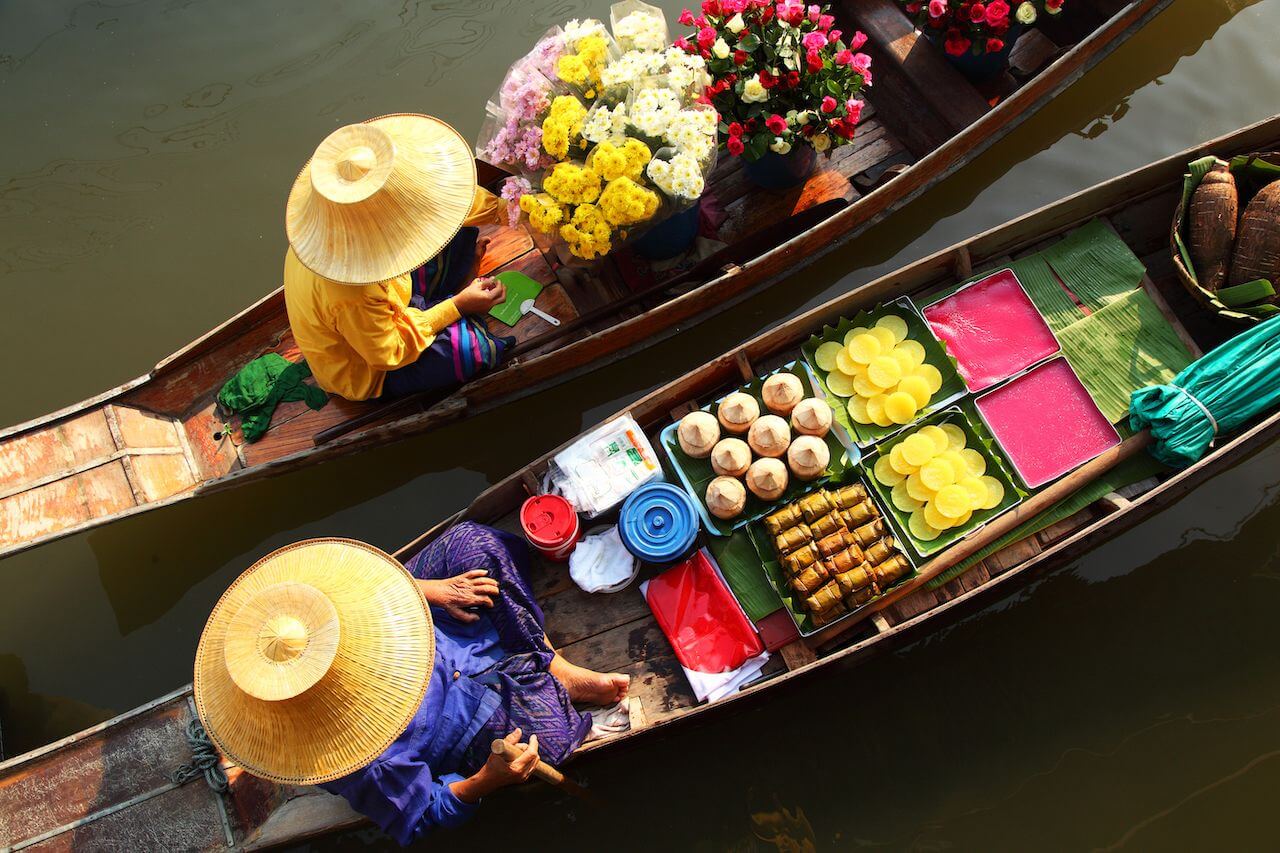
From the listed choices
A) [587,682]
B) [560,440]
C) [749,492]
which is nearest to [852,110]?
[749,492]

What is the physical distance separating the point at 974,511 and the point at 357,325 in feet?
9.60

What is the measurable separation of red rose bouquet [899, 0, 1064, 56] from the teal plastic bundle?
1.98 meters

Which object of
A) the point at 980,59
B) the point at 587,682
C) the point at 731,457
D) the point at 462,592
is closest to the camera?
the point at 462,592

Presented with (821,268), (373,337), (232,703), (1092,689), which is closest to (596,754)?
(232,703)

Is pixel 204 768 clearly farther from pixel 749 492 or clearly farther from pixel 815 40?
pixel 815 40

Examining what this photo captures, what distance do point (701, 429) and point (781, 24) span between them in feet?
6.46

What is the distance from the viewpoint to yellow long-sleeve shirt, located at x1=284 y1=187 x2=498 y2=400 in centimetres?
365

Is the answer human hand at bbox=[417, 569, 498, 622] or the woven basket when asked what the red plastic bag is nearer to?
human hand at bbox=[417, 569, 498, 622]

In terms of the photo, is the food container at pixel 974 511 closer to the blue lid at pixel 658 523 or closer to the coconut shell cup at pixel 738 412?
the coconut shell cup at pixel 738 412

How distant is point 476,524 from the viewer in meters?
3.82

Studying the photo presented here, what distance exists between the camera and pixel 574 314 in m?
4.60

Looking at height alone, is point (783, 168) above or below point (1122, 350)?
above

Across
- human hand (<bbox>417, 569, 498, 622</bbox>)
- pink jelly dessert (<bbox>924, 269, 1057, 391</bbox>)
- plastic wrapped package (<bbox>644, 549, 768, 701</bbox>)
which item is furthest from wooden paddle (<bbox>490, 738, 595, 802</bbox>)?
pink jelly dessert (<bbox>924, 269, 1057, 391</bbox>)

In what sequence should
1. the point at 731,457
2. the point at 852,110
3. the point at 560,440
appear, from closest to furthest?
the point at 731,457 < the point at 852,110 < the point at 560,440
